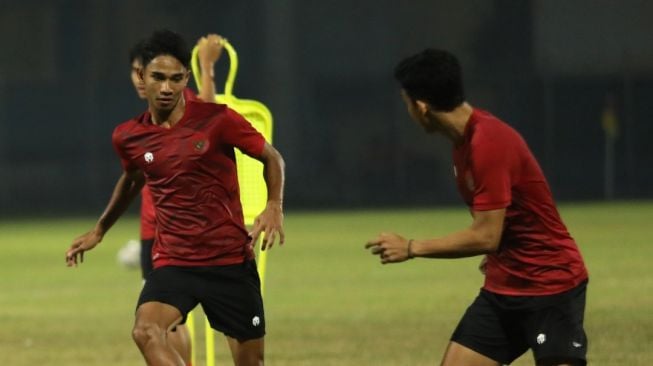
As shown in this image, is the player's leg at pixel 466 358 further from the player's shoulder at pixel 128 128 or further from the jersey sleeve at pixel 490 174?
the player's shoulder at pixel 128 128

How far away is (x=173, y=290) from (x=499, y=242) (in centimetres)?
182

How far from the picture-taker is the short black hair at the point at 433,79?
24.1 ft

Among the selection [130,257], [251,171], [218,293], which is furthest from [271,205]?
[130,257]

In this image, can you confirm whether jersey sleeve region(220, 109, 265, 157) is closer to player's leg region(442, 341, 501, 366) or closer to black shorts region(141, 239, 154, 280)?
player's leg region(442, 341, 501, 366)

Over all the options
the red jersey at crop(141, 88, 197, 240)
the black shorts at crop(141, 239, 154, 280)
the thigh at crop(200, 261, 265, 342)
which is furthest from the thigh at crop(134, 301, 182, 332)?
the black shorts at crop(141, 239, 154, 280)

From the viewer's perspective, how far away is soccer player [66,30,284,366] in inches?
334

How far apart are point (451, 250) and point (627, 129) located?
3298 cm

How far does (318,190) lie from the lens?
128 ft

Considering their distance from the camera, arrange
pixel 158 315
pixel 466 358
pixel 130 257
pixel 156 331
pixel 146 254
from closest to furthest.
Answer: pixel 466 358
pixel 156 331
pixel 158 315
pixel 146 254
pixel 130 257

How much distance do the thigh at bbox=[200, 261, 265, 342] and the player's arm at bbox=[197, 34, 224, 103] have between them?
1489 mm

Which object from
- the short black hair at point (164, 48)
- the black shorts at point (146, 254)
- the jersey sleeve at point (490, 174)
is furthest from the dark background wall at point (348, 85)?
the jersey sleeve at point (490, 174)

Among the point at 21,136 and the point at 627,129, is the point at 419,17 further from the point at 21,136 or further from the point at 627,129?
the point at 21,136

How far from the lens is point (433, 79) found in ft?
24.1

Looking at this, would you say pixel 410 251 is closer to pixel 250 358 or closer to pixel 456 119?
pixel 456 119
